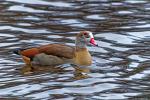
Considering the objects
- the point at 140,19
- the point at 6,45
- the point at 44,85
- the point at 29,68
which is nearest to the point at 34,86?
the point at 44,85

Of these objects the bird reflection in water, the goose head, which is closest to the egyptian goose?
the goose head

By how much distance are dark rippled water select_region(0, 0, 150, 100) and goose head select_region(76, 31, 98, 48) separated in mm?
404

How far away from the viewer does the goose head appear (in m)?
16.8

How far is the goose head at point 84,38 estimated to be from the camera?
55.1ft

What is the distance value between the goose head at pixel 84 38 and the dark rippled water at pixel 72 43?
40cm

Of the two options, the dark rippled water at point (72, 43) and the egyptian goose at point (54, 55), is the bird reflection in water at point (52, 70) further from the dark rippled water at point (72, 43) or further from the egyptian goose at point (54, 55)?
the egyptian goose at point (54, 55)

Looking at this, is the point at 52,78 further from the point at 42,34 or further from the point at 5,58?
the point at 42,34

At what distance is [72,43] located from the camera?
1825 centimetres

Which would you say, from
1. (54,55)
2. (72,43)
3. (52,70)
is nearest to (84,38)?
(54,55)

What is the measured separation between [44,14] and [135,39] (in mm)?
3268

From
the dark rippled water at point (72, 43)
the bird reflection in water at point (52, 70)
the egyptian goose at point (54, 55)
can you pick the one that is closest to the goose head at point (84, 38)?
the egyptian goose at point (54, 55)

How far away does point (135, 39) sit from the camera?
18547 mm

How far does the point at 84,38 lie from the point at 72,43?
139 centimetres

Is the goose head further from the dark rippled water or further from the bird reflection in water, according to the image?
the bird reflection in water
